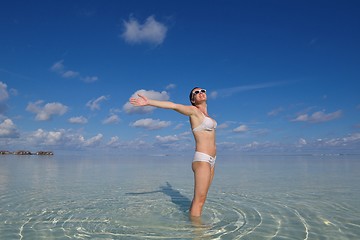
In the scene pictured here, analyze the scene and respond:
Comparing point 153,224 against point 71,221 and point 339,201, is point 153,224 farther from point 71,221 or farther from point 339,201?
point 339,201

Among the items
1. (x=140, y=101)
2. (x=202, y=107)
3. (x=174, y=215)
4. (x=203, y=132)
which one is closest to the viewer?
(x=140, y=101)

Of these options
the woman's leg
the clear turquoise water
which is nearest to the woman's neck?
the woman's leg

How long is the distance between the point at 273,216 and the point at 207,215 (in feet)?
6.26

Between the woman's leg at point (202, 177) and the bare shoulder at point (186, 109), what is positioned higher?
the bare shoulder at point (186, 109)

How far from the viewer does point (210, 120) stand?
23.5 feet

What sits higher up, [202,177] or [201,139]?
[201,139]

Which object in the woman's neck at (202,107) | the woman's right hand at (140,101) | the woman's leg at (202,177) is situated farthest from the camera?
the woman's neck at (202,107)

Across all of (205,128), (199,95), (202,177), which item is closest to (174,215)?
(202,177)

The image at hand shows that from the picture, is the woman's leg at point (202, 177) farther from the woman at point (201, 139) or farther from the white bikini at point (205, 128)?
the white bikini at point (205, 128)

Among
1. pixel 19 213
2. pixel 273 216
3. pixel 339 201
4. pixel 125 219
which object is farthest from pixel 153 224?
pixel 339 201

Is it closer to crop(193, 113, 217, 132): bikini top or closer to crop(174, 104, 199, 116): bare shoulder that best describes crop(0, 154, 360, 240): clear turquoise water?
crop(193, 113, 217, 132): bikini top

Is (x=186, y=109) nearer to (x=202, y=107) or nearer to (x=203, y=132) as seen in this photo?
(x=202, y=107)

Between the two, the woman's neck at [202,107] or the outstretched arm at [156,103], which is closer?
the outstretched arm at [156,103]

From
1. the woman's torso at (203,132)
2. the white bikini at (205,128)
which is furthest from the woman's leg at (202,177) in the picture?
the woman's torso at (203,132)
